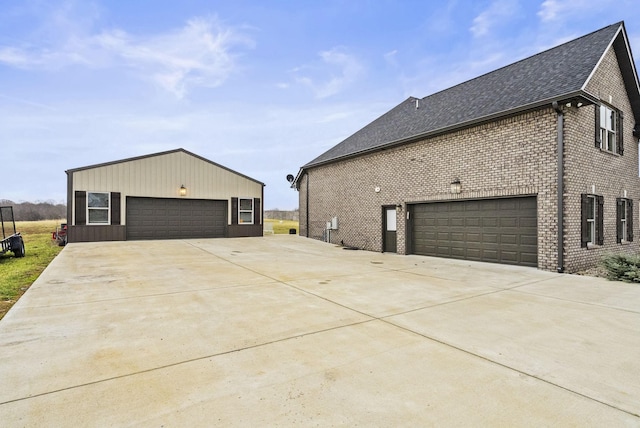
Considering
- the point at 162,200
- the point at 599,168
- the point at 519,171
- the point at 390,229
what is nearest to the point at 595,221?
the point at 599,168

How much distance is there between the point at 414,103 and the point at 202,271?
12935 mm

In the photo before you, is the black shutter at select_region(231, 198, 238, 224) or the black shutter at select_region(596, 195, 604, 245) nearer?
the black shutter at select_region(596, 195, 604, 245)

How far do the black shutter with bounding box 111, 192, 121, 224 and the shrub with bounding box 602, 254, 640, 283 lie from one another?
19158 millimetres

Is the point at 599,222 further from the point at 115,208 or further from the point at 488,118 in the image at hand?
the point at 115,208

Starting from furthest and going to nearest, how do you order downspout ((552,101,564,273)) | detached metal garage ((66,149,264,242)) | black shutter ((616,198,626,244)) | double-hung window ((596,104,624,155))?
detached metal garage ((66,149,264,242)), black shutter ((616,198,626,244)), double-hung window ((596,104,624,155)), downspout ((552,101,564,273))

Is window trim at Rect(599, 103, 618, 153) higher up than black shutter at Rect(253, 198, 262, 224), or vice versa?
window trim at Rect(599, 103, 618, 153)

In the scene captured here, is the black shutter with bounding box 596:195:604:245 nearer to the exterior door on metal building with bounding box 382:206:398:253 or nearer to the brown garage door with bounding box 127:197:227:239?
the exterior door on metal building with bounding box 382:206:398:253

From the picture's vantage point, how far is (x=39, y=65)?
14336 millimetres

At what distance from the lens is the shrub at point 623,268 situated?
7.01 metres

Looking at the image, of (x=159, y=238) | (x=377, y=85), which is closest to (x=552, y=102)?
(x=377, y=85)

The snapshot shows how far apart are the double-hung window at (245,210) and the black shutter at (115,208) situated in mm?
6254

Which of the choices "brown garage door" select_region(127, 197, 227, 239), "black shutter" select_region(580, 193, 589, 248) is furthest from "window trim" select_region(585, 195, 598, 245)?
"brown garage door" select_region(127, 197, 227, 239)

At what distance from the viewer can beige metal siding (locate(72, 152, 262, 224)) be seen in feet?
51.1

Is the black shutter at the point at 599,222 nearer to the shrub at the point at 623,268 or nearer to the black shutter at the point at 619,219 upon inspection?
the black shutter at the point at 619,219
